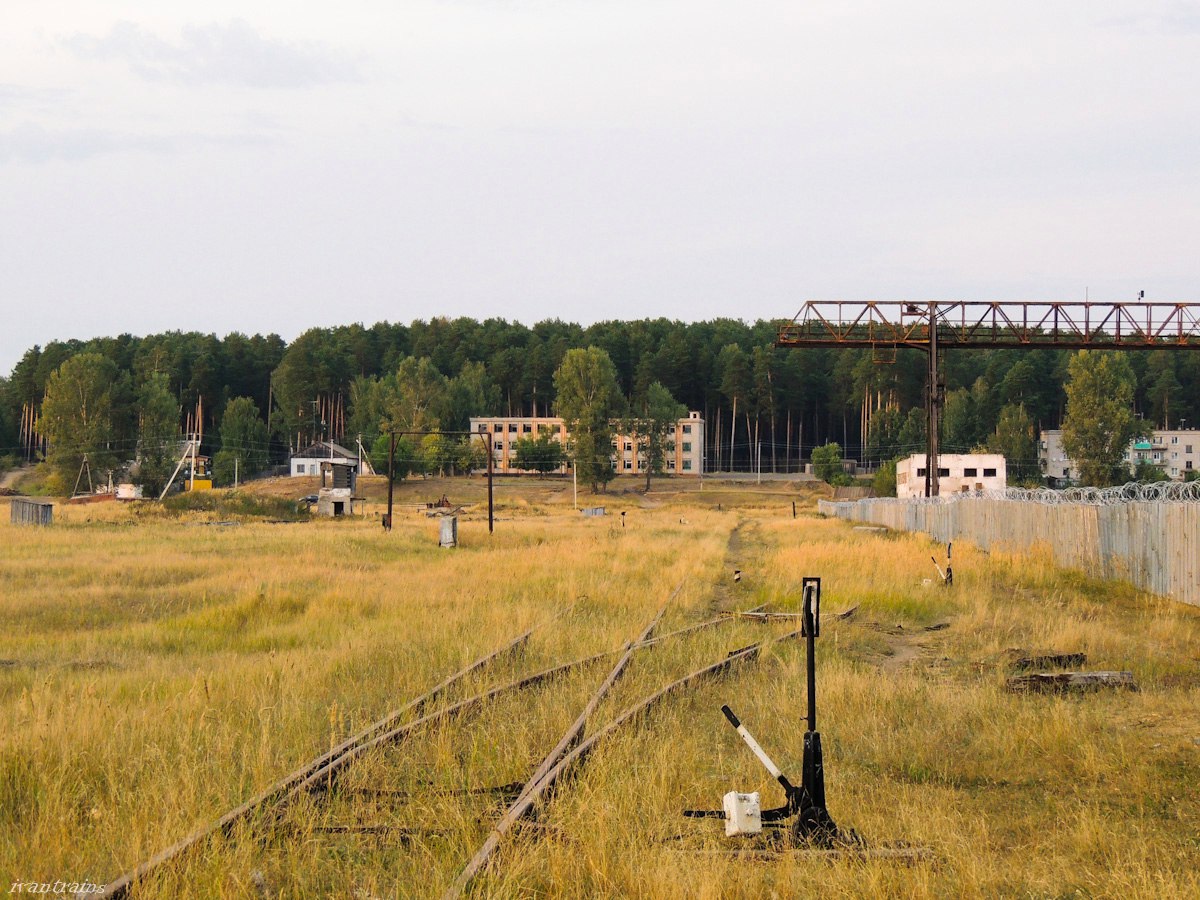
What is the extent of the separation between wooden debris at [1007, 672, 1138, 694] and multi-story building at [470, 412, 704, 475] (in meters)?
133

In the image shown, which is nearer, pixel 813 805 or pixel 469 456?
pixel 813 805

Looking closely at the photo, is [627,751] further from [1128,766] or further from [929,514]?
[929,514]

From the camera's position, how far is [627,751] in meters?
7.92

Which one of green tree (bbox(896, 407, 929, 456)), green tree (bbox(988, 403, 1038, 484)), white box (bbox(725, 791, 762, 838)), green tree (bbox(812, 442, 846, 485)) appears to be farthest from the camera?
green tree (bbox(896, 407, 929, 456))

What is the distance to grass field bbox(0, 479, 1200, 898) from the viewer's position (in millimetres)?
5656

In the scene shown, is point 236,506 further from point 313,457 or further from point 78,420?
point 313,457

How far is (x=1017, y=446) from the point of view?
404 feet

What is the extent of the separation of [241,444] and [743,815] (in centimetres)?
15164

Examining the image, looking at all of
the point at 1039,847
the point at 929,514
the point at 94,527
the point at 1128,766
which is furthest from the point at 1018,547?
the point at 94,527

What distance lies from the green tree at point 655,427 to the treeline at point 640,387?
18.0m

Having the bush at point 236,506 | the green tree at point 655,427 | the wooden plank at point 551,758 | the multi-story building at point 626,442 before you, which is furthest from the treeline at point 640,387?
the wooden plank at point 551,758

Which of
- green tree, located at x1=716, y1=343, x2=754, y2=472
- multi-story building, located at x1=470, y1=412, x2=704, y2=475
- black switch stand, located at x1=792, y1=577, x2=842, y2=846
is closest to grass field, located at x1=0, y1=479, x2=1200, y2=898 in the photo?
black switch stand, located at x1=792, y1=577, x2=842, y2=846

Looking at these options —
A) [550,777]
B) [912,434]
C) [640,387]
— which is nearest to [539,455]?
[640,387]

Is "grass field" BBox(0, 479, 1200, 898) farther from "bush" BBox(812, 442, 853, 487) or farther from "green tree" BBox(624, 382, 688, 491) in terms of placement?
"green tree" BBox(624, 382, 688, 491)
